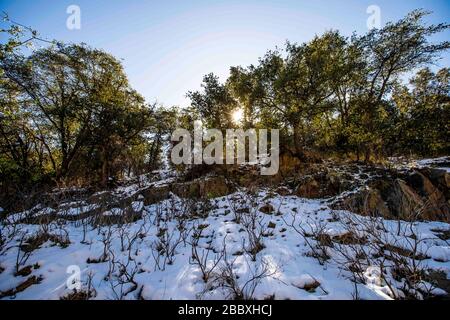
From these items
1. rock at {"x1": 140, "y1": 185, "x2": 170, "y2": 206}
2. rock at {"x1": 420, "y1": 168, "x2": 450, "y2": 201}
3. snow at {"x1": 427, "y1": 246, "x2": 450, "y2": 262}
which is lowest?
snow at {"x1": 427, "y1": 246, "x2": 450, "y2": 262}

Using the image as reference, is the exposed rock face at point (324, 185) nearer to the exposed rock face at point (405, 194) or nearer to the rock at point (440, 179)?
the exposed rock face at point (405, 194)

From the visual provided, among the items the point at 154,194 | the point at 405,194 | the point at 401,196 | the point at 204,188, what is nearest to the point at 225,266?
the point at 204,188

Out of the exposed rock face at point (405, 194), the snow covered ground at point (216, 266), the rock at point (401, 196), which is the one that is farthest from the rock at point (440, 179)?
the snow covered ground at point (216, 266)

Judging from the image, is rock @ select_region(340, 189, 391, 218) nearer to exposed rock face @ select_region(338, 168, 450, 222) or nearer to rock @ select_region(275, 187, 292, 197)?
exposed rock face @ select_region(338, 168, 450, 222)

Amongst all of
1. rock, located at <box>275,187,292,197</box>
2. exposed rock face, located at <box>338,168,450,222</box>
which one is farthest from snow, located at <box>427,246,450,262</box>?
rock, located at <box>275,187,292,197</box>

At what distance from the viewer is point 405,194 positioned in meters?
8.83

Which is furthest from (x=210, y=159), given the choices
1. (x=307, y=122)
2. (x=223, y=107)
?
(x=307, y=122)

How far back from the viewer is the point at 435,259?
4.57 m

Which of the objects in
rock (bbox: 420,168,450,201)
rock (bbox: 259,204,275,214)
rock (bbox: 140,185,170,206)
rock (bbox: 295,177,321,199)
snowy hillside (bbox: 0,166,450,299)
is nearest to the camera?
snowy hillside (bbox: 0,166,450,299)

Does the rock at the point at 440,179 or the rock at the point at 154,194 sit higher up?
the rock at the point at 440,179

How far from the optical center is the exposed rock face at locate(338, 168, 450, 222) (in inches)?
332

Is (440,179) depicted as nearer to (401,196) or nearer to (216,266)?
(401,196)

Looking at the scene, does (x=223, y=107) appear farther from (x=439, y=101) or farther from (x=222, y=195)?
(x=439, y=101)

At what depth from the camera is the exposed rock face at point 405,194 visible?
8.44 m
